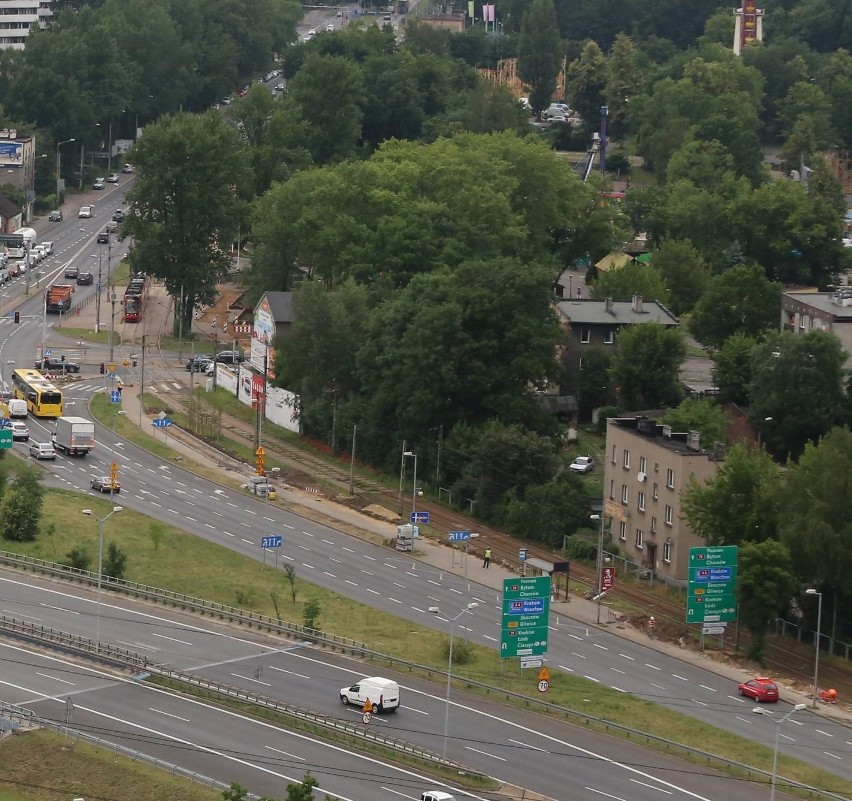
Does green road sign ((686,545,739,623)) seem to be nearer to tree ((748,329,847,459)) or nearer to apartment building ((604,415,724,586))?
apartment building ((604,415,724,586))

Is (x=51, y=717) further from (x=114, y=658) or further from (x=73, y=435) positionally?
(x=73, y=435)

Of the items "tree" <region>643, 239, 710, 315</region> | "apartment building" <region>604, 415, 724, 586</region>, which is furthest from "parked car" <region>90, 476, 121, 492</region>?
"tree" <region>643, 239, 710, 315</region>

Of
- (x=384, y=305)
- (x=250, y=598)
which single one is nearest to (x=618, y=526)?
(x=250, y=598)

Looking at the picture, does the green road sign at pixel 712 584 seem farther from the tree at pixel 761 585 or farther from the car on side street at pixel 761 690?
the car on side street at pixel 761 690

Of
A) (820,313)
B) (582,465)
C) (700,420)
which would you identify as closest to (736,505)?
(700,420)

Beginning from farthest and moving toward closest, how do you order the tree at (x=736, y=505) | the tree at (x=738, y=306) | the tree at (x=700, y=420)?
the tree at (x=738, y=306)
the tree at (x=700, y=420)
the tree at (x=736, y=505)

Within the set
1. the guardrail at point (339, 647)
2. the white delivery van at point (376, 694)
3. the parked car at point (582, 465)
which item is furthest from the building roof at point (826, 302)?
the white delivery van at point (376, 694)
